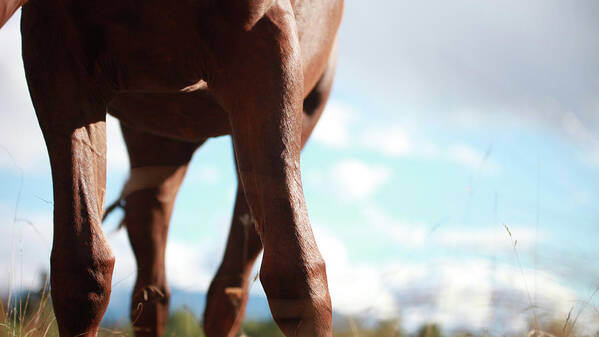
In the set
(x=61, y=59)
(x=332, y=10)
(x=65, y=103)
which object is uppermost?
(x=332, y=10)

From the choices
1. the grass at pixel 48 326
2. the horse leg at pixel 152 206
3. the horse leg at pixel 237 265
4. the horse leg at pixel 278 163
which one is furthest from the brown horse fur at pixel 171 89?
the horse leg at pixel 152 206

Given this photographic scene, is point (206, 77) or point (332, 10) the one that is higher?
point (332, 10)

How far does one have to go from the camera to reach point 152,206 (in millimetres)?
3031

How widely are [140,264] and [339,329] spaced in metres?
1.35

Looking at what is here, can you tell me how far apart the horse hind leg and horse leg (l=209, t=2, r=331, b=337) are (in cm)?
142

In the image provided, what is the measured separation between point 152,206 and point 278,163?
1.60 meters

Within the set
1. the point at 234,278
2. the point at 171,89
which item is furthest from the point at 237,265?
the point at 171,89

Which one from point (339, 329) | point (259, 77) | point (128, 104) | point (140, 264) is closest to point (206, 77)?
point (259, 77)

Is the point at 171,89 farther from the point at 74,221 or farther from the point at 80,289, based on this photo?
the point at 80,289

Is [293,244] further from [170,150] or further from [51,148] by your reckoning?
[170,150]


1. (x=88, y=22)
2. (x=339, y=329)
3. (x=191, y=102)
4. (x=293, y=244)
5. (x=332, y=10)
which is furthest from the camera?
(x=332, y=10)

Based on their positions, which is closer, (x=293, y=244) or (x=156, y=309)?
(x=293, y=244)

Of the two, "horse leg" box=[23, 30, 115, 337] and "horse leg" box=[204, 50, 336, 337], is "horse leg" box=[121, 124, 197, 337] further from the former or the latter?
"horse leg" box=[23, 30, 115, 337]

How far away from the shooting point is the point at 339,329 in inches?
78.4
